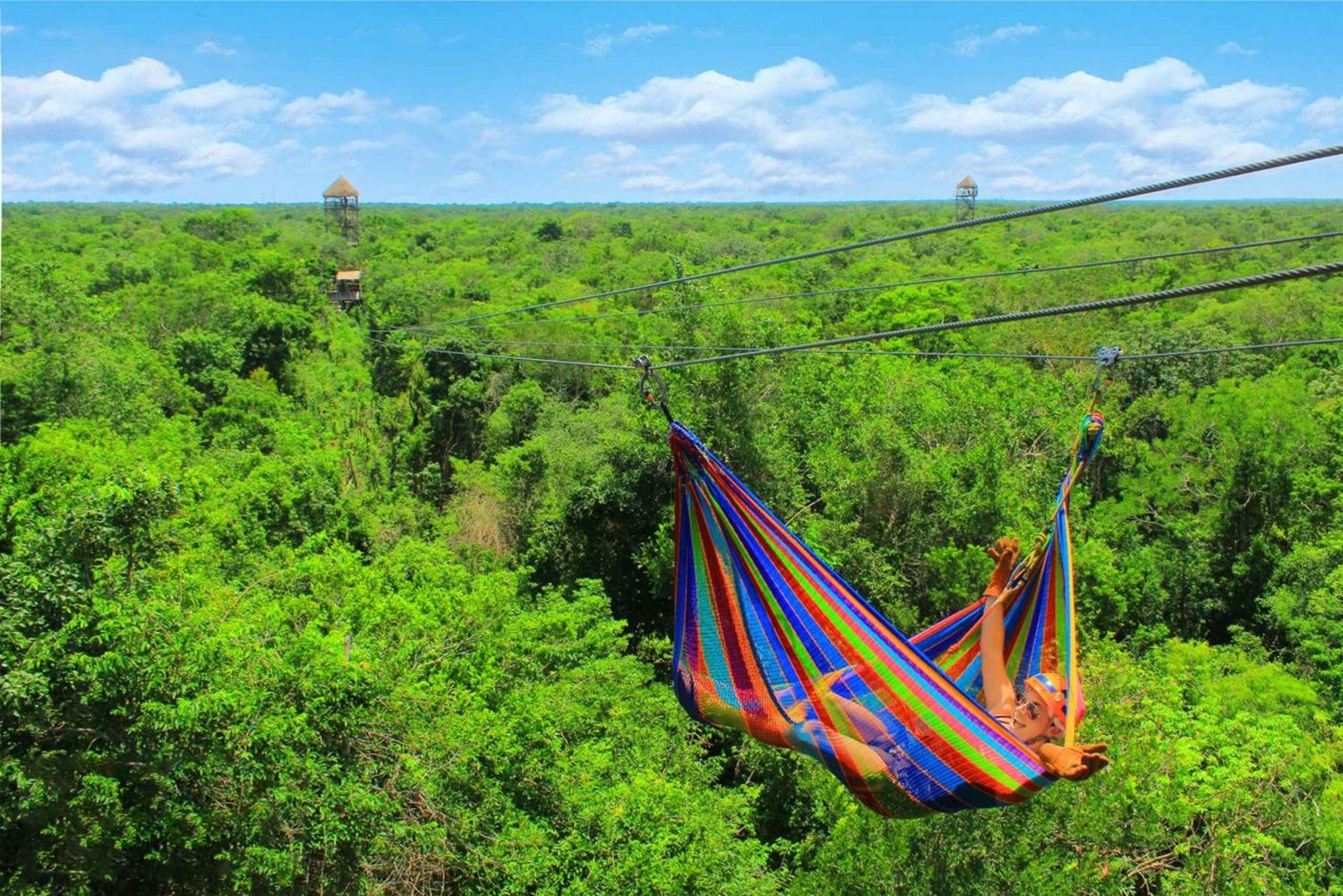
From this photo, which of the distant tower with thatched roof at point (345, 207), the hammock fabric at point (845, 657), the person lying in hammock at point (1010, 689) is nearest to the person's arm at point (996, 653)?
the person lying in hammock at point (1010, 689)

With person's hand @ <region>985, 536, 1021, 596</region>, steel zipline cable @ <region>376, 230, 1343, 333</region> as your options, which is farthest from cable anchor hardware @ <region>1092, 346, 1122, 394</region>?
person's hand @ <region>985, 536, 1021, 596</region>

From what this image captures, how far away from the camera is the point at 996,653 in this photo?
507cm

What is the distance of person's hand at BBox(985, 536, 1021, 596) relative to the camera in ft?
15.8

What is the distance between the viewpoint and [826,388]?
16.8 meters

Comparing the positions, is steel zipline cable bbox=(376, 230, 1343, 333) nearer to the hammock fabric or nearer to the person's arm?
the hammock fabric

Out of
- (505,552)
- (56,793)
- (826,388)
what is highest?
(826,388)

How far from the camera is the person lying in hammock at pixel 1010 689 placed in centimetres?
484

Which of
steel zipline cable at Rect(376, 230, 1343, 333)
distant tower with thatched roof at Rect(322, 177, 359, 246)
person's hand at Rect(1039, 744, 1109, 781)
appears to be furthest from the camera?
distant tower with thatched roof at Rect(322, 177, 359, 246)

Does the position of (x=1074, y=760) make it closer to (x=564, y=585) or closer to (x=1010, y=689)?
(x=1010, y=689)

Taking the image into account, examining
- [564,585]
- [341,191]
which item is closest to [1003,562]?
[564,585]

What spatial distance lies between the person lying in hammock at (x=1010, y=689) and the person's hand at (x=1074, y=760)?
181mm

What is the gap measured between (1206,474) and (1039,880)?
13.6 m

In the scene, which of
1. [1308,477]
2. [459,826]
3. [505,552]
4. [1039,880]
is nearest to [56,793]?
[459,826]

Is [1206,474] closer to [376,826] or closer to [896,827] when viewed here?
[896,827]
